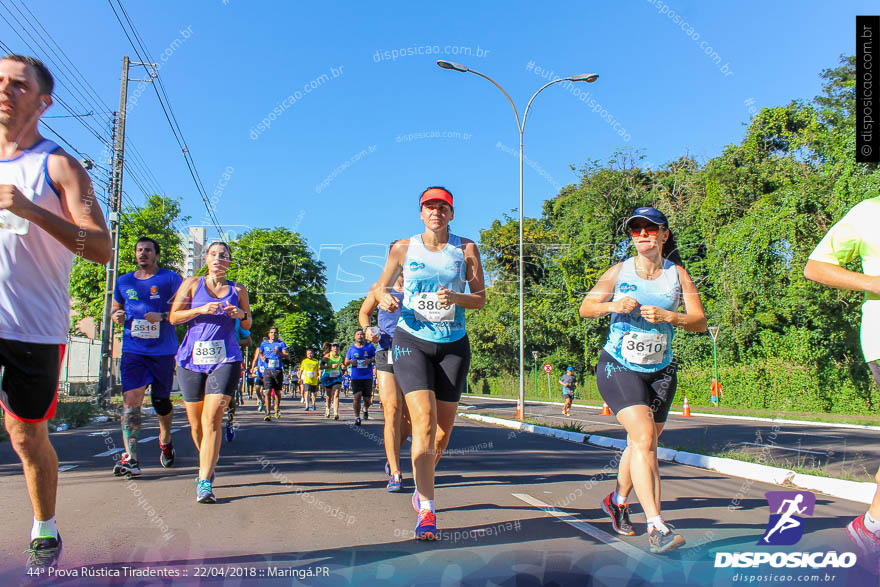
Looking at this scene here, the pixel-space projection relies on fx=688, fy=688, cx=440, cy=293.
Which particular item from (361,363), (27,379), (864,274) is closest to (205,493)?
(27,379)

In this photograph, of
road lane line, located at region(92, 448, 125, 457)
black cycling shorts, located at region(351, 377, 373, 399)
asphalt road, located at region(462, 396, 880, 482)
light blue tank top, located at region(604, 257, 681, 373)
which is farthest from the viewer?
black cycling shorts, located at region(351, 377, 373, 399)

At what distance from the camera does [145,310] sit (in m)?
6.67

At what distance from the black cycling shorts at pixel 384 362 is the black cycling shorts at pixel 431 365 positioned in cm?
251

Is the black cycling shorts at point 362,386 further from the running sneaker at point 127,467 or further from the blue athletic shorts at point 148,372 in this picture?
the running sneaker at point 127,467

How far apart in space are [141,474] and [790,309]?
86.1 ft

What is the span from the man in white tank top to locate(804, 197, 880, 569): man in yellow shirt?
344 cm

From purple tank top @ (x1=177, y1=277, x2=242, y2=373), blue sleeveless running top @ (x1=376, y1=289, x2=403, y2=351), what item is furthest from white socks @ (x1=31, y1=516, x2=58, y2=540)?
blue sleeveless running top @ (x1=376, y1=289, x2=403, y2=351)

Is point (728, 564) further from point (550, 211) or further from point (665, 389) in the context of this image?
point (550, 211)

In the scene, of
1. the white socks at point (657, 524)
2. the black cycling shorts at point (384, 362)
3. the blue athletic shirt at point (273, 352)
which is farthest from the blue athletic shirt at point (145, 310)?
the blue athletic shirt at point (273, 352)

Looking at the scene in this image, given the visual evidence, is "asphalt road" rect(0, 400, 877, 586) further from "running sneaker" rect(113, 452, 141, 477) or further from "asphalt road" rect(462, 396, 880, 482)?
"asphalt road" rect(462, 396, 880, 482)

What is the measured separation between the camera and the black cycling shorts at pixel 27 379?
297 cm

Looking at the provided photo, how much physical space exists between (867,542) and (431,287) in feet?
8.87

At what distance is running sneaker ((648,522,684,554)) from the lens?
3549 millimetres

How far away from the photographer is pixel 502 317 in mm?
53719
